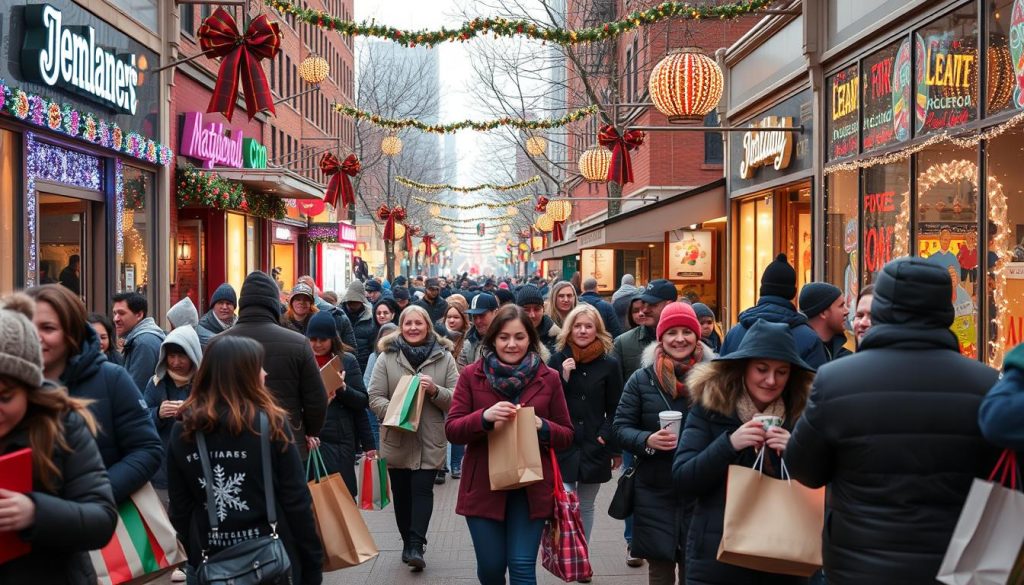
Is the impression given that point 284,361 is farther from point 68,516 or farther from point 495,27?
point 495,27

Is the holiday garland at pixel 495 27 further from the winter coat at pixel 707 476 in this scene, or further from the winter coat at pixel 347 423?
the winter coat at pixel 707 476

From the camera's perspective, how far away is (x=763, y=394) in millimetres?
4289

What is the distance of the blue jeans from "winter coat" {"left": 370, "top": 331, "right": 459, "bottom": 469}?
1.98 m

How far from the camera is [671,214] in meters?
18.3

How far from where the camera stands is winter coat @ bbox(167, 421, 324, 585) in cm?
425

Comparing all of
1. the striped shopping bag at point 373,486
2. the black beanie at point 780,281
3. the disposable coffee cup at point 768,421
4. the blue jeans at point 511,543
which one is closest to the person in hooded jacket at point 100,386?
the blue jeans at point 511,543

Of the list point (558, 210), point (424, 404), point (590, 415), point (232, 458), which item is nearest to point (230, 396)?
point (232, 458)

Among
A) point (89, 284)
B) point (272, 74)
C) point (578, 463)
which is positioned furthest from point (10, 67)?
point (272, 74)

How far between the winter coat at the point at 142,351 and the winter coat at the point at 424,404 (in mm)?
1644

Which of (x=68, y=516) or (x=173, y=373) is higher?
(x=173, y=373)

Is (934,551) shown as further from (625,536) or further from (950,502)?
(625,536)

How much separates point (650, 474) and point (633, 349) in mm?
2840

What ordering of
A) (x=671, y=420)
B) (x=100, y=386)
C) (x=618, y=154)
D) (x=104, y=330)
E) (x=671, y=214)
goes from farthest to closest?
(x=618, y=154), (x=671, y=214), (x=104, y=330), (x=671, y=420), (x=100, y=386)

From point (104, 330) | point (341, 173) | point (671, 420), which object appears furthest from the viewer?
point (341, 173)
